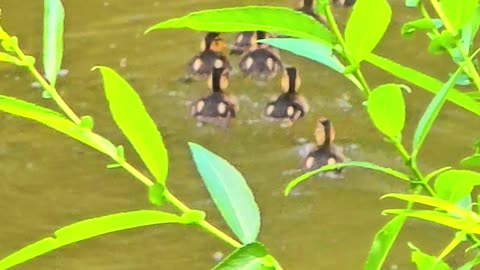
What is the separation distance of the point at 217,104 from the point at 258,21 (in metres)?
2.07

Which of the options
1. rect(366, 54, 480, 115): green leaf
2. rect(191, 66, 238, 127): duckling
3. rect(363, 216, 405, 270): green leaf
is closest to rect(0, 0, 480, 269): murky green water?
rect(191, 66, 238, 127): duckling

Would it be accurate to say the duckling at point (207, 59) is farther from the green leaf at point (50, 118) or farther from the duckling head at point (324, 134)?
the green leaf at point (50, 118)

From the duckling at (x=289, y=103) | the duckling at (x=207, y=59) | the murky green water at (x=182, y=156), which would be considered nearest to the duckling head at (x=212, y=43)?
the duckling at (x=207, y=59)

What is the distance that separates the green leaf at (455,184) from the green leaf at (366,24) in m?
0.12

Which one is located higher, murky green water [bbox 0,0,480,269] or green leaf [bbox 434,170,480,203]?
green leaf [bbox 434,170,480,203]

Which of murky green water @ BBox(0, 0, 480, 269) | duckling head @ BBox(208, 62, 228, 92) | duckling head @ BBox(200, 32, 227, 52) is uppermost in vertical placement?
duckling head @ BBox(200, 32, 227, 52)

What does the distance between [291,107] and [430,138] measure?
1.25 ft

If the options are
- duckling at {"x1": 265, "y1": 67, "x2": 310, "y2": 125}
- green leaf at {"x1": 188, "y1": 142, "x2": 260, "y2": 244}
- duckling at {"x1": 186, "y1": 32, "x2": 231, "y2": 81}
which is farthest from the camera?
duckling at {"x1": 186, "y1": 32, "x2": 231, "y2": 81}

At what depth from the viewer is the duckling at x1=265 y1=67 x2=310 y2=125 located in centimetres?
274

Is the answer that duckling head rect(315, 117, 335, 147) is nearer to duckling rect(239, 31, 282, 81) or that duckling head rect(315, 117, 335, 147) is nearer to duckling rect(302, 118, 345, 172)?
duckling rect(302, 118, 345, 172)

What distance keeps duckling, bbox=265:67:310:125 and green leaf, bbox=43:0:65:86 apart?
6.61 ft

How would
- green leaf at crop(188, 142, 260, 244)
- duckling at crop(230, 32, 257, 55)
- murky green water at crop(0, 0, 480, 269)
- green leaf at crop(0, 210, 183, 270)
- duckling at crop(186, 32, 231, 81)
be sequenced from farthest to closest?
duckling at crop(230, 32, 257, 55) < duckling at crop(186, 32, 231, 81) < murky green water at crop(0, 0, 480, 269) < green leaf at crop(188, 142, 260, 244) < green leaf at crop(0, 210, 183, 270)

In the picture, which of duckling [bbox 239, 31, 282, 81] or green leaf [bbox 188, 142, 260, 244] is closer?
green leaf [bbox 188, 142, 260, 244]

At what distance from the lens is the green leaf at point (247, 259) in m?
0.60
